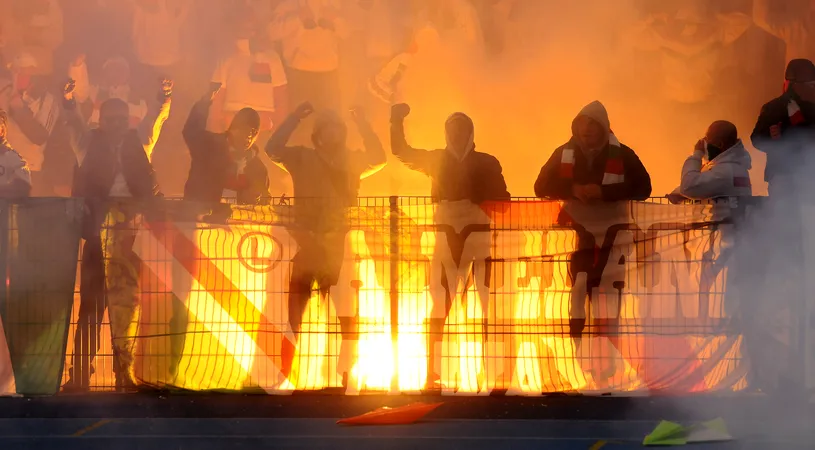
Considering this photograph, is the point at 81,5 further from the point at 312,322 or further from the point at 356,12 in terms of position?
the point at 312,322

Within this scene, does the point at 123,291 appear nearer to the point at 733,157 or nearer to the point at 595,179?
the point at 595,179

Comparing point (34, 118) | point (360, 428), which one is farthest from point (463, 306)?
point (34, 118)

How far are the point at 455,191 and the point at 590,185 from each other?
970 millimetres

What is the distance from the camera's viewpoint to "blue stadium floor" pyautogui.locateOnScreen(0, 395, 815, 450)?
6.28m

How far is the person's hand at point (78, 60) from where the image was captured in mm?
13977

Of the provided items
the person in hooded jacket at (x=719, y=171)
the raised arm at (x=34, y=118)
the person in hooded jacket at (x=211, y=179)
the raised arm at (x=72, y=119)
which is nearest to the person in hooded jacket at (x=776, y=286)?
the person in hooded jacket at (x=719, y=171)

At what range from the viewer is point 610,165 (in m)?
7.72

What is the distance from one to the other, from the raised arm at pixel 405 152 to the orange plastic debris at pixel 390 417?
6.35 ft

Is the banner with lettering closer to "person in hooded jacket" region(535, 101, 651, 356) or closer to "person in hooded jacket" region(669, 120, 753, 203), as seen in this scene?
"person in hooded jacket" region(535, 101, 651, 356)

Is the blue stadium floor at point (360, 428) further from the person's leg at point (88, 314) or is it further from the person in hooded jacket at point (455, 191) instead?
the person in hooded jacket at point (455, 191)

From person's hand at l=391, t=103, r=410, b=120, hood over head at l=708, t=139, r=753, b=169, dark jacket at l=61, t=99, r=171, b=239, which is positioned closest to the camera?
hood over head at l=708, t=139, r=753, b=169

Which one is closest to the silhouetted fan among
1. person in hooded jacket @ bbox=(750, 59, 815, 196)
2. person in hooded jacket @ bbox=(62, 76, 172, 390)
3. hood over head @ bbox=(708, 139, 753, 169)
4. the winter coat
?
the winter coat

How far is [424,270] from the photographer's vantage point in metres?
7.52

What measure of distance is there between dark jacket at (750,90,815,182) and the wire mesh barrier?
0.74 meters
